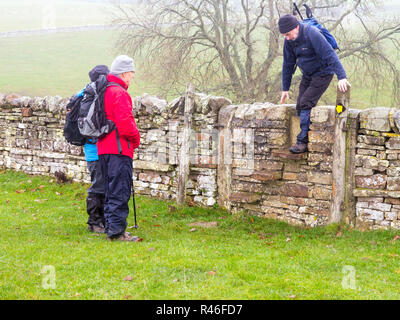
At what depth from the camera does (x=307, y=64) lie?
6.57 meters

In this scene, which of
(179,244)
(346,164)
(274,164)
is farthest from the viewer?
(274,164)

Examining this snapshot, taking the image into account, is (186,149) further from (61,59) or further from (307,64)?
(61,59)

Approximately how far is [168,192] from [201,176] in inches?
32.8

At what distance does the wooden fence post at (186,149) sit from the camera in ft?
26.1

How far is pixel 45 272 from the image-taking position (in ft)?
15.8

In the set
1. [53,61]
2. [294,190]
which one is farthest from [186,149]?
[53,61]

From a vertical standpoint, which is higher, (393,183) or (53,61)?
(53,61)

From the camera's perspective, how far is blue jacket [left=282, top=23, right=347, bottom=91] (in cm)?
630

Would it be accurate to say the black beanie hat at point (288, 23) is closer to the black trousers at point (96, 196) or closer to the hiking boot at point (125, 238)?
the black trousers at point (96, 196)

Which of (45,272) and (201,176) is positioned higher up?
(201,176)

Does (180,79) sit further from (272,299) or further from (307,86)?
(272,299)

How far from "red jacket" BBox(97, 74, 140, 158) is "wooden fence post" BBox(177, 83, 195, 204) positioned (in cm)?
217

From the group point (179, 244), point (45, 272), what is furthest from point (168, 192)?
point (45, 272)

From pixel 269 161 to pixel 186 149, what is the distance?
1.56 meters
